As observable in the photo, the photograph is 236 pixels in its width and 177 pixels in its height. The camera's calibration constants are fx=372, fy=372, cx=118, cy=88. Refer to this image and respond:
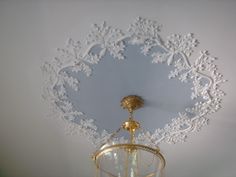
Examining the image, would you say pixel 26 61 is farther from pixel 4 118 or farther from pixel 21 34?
pixel 4 118

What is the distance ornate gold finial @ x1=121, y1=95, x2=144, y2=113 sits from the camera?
306 cm

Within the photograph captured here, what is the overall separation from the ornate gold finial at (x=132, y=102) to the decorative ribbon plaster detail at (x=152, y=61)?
351mm

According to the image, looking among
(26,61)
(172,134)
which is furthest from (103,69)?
(172,134)

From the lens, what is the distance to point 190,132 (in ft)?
10.9

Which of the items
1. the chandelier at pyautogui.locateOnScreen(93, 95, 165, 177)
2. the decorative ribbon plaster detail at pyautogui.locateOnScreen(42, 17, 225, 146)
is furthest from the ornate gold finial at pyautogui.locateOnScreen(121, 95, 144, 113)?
the decorative ribbon plaster detail at pyautogui.locateOnScreen(42, 17, 225, 146)

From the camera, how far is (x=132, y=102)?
3072 mm

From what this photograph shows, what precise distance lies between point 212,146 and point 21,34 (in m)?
1.98

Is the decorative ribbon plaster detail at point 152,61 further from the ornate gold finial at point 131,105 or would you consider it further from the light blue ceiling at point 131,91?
the ornate gold finial at point 131,105

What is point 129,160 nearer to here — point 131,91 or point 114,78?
point 131,91

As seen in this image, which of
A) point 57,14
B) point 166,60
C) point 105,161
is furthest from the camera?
point 105,161

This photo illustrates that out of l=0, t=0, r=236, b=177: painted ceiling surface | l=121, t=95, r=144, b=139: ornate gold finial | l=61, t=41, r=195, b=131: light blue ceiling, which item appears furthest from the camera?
l=121, t=95, r=144, b=139: ornate gold finial

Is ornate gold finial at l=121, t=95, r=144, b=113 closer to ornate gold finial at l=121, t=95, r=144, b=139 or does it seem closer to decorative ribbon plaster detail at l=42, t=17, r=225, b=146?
ornate gold finial at l=121, t=95, r=144, b=139

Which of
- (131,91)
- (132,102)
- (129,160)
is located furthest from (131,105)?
(129,160)

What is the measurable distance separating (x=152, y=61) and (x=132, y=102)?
1.49 ft
